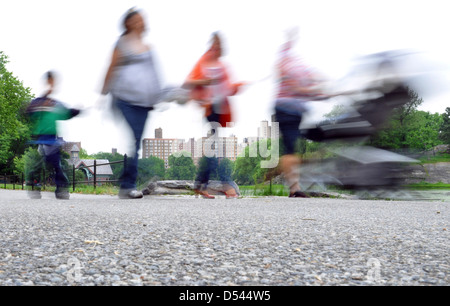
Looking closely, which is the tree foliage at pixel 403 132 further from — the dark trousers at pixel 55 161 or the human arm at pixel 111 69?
the dark trousers at pixel 55 161

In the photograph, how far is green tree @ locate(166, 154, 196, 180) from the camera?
21.6 ft

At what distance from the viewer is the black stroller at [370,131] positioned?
4828 millimetres

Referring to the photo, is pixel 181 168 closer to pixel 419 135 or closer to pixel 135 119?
pixel 135 119

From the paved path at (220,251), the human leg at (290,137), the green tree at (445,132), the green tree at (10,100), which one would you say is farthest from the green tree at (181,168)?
the green tree at (10,100)

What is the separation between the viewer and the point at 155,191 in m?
7.28

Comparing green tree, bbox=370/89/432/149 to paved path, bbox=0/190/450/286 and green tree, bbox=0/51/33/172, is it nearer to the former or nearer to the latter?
paved path, bbox=0/190/450/286

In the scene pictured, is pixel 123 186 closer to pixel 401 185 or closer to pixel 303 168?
pixel 303 168

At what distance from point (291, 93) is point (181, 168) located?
2665mm

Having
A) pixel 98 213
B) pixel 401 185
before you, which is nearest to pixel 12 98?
pixel 98 213

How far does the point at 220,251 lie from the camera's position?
2109 mm

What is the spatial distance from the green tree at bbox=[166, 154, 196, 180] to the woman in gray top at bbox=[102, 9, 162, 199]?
1.66 meters

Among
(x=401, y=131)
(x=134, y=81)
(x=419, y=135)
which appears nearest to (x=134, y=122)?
(x=134, y=81)

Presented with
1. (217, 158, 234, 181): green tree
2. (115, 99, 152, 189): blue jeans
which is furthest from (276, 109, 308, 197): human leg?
(115, 99, 152, 189): blue jeans
